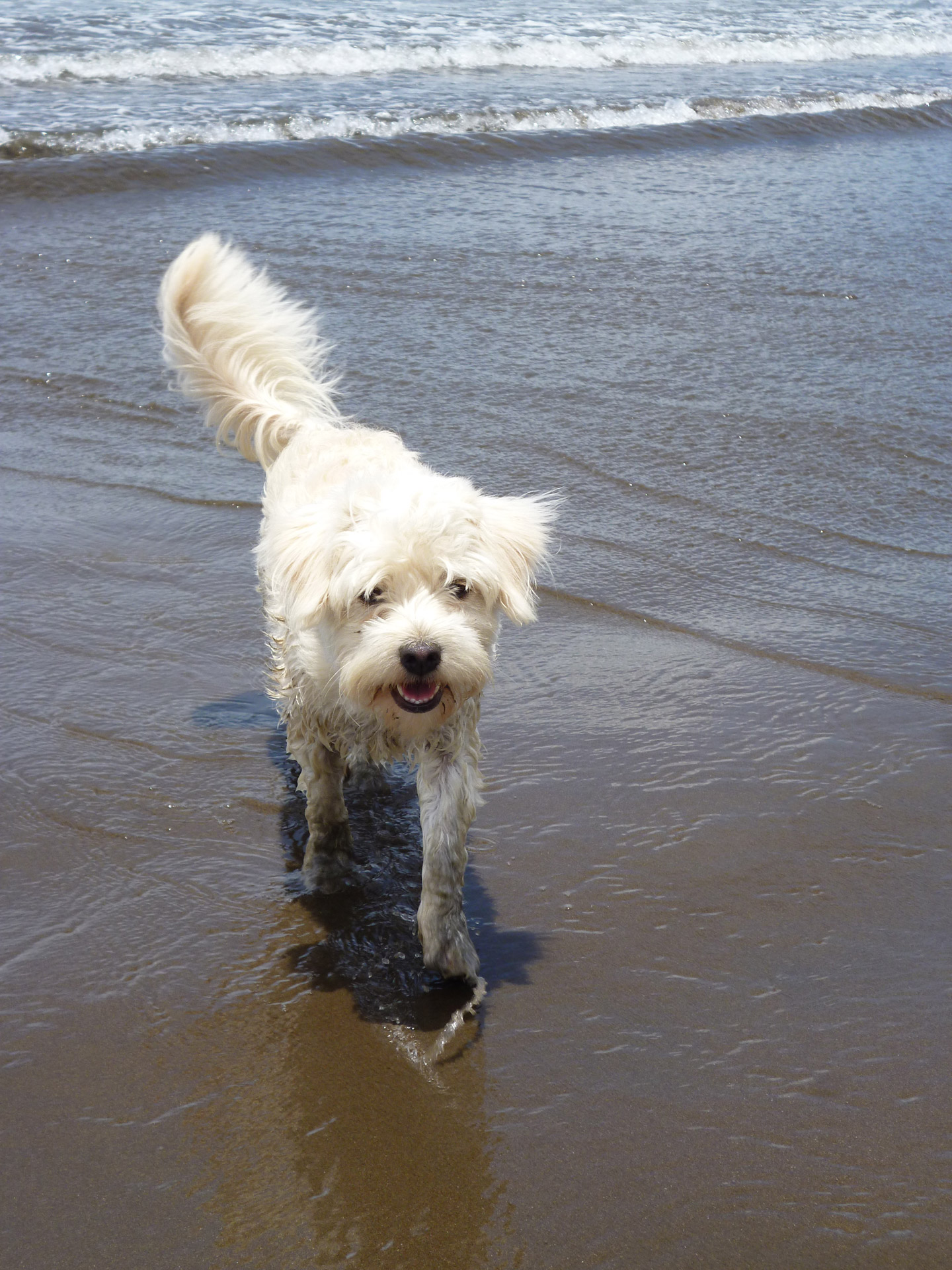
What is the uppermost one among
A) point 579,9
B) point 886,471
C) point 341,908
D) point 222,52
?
point 579,9

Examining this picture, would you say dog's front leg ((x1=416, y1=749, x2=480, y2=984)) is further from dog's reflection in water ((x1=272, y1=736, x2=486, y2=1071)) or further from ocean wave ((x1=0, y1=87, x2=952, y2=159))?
ocean wave ((x1=0, y1=87, x2=952, y2=159))

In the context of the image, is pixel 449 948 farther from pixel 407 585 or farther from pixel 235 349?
pixel 235 349

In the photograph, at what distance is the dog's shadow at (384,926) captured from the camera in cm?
314

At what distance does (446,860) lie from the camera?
3.18 meters

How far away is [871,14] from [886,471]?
73.1 ft

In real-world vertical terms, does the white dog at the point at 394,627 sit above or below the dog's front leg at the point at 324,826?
above

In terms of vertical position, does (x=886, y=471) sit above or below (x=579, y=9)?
below

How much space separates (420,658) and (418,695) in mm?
132

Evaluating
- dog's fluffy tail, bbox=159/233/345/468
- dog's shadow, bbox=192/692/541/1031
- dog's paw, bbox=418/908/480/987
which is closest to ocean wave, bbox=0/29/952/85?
dog's fluffy tail, bbox=159/233/345/468

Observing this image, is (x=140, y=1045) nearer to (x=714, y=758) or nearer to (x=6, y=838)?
(x=6, y=838)

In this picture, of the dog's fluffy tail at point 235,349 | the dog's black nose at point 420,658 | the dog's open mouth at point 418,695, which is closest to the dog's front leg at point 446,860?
the dog's open mouth at point 418,695

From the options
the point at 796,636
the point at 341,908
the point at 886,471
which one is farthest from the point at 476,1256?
the point at 886,471

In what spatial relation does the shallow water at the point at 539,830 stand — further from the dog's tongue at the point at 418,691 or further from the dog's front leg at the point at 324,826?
the dog's tongue at the point at 418,691

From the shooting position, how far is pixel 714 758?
4.13 meters
